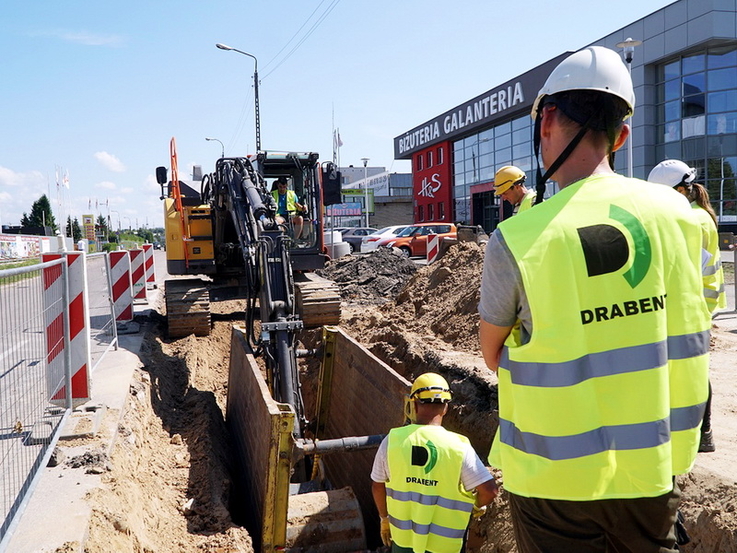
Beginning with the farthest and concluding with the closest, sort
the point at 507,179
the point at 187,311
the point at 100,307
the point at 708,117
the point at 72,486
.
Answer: the point at 708,117 → the point at 187,311 → the point at 100,307 → the point at 507,179 → the point at 72,486

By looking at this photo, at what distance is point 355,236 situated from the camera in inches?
1197

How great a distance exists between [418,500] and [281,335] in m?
3.15

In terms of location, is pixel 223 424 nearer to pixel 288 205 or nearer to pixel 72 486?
pixel 72 486

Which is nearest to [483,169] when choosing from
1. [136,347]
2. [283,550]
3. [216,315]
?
[216,315]

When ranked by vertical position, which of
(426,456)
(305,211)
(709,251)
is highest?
(305,211)

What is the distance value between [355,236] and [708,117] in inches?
615

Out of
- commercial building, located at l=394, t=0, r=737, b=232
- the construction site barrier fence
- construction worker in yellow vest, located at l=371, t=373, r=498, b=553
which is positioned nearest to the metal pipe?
construction worker in yellow vest, located at l=371, t=373, r=498, b=553

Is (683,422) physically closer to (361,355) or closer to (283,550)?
(283,550)

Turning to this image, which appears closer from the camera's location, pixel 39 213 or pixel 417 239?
pixel 417 239

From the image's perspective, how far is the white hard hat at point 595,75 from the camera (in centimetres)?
183

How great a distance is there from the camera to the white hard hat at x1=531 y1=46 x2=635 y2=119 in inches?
72.1

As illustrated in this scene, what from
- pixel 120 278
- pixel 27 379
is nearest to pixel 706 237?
pixel 27 379

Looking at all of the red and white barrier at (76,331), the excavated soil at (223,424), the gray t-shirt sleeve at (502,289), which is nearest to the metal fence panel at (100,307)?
the excavated soil at (223,424)

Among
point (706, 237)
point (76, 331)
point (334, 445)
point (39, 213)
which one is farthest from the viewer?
point (39, 213)
